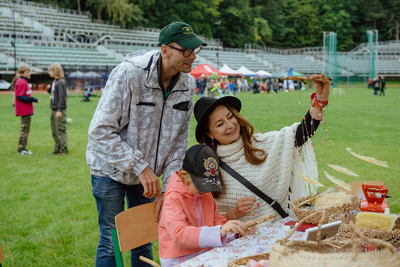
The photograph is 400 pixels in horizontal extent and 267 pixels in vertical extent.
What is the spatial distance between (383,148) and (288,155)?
6220 mm

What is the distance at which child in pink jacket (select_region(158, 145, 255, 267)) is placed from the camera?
67.1 inches

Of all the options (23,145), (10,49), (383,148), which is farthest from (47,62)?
(383,148)

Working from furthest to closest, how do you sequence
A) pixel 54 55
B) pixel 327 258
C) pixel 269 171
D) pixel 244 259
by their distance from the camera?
pixel 54 55
pixel 269 171
pixel 244 259
pixel 327 258

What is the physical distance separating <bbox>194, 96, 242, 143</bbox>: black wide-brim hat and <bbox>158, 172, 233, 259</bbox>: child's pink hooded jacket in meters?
0.43

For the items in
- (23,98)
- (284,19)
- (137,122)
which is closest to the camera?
(137,122)

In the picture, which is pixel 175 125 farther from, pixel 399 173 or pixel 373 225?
pixel 399 173

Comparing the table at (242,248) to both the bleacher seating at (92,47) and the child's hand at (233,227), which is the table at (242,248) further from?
the bleacher seating at (92,47)

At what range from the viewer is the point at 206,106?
235 cm

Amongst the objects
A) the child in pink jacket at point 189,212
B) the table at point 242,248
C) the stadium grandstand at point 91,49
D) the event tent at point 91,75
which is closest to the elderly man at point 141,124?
the child in pink jacket at point 189,212

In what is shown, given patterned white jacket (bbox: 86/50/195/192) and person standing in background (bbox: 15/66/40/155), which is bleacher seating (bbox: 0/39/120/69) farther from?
patterned white jacket (bbox: 86/50/195/192)

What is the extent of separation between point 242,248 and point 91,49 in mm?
38003

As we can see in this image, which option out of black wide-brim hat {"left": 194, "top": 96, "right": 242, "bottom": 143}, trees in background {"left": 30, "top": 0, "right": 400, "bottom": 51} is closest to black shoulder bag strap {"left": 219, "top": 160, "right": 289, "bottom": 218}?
black wide-brim hat {"left": 194, "top": 96, "right": 242, "bottom": 143}

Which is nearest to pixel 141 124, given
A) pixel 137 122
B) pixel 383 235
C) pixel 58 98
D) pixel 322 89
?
pixel 137 122

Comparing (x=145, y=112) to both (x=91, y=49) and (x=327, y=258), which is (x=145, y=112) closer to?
(x=327, y=258)
